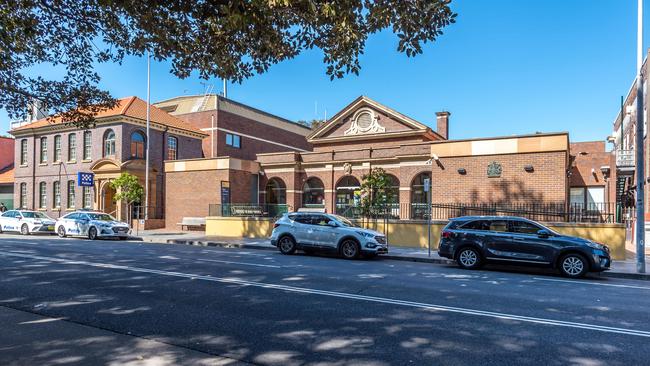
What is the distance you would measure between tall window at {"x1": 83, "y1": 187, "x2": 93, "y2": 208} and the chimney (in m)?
28.9

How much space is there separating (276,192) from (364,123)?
8428 mm

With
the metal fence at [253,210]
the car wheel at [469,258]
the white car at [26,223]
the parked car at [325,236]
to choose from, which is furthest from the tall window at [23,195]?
the car wheel at [469,258]

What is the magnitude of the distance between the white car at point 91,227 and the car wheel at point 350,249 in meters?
13.7

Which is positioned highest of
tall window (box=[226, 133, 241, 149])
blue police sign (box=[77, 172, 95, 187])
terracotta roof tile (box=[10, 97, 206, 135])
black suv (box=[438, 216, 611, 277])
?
terracotta roof tile (box=[10, 97, 206, 135])

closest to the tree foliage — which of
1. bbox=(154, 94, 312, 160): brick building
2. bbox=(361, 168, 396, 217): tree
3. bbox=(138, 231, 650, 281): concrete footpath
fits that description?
bbox=(138, 231, 650, 281): concrete footpath

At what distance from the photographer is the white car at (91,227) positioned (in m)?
22.4

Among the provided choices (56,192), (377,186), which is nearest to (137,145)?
(56,192)

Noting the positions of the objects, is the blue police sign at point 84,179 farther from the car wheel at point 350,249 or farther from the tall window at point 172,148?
the car wheel at point 350,249

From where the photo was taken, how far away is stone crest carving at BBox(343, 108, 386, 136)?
31.9 meters

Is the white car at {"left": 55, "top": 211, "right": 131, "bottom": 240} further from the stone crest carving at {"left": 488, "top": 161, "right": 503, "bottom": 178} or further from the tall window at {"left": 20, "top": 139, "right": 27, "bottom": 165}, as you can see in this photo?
the tall window at {"left": 20, "top": 139, "right": 27, "bottom": 165}

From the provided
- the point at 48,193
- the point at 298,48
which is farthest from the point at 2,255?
the point at 48,193

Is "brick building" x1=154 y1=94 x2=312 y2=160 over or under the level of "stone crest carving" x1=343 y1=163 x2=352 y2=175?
over

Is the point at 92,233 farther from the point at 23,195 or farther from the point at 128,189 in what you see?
the point at 23,195

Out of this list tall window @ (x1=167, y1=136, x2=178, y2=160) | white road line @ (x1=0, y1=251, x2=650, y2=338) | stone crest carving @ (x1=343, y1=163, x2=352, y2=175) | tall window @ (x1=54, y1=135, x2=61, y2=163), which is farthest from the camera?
tall window @ (x1=54, y1=135, x2=61, y2=163)
